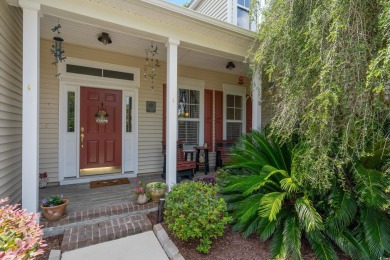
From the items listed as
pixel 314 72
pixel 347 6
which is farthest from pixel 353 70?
pixel 347 6

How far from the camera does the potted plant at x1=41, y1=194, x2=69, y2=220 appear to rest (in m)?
2.54

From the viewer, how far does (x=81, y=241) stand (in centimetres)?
230

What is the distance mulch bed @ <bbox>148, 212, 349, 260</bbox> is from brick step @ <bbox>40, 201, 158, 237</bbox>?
65 centimetres

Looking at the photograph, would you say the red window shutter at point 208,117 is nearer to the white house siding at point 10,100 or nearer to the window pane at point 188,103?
the window pane at point 188,103

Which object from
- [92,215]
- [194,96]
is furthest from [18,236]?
[194,96]

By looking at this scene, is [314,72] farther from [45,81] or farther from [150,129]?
[45,81]

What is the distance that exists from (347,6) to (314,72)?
623mm

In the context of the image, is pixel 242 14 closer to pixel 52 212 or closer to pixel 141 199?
pixel 141 199

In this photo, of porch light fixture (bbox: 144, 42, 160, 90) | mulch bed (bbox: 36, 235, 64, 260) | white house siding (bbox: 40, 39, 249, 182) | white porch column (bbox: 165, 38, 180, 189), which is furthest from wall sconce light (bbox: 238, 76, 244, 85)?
mulch bed (bbox: 36, 235, 64, 260)

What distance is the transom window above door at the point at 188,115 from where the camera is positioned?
5457 millimetres

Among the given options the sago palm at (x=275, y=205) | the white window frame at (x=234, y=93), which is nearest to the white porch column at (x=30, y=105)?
the sago palm at (x=275, y=205)

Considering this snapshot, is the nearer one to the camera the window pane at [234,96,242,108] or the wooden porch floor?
the wooden porch floor

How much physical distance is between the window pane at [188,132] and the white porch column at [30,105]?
3370 mm

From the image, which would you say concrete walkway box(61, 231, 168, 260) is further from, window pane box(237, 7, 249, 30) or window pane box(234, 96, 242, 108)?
window pane box(237, 7, 249, 30)
